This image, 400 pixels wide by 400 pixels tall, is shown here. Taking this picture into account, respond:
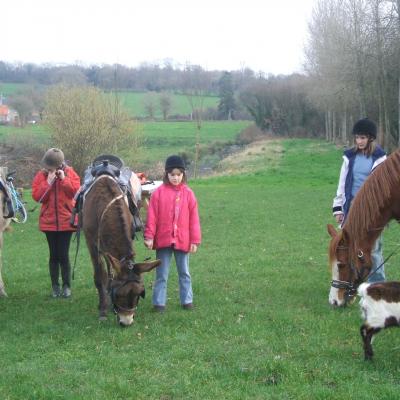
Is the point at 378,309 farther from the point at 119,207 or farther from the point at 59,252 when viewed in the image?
the point at 59,252

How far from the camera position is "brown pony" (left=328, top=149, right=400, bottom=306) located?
211 inches

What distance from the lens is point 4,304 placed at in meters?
7.14

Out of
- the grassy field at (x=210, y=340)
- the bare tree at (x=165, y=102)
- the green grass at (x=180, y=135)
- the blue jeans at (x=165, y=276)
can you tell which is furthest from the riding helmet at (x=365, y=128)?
the bare tree at (x=165, y=102)

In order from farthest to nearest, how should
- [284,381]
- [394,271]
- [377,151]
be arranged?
[394,271]
[377,151]
[284,381]

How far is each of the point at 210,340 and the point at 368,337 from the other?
1.55m

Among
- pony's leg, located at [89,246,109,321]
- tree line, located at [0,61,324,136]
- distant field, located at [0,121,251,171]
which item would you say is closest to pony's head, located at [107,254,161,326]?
pony's leg, located at [89,246,109,321]

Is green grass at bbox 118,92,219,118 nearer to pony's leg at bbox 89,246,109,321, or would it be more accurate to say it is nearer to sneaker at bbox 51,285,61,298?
sneaker at bbox 51,285,61,298

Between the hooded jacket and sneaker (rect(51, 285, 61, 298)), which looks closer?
the hooded jacket

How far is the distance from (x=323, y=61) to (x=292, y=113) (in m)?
17.8

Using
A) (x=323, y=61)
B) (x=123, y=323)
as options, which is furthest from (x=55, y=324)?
(x=323, y=61)

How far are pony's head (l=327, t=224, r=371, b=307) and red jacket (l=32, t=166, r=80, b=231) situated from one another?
3420mm

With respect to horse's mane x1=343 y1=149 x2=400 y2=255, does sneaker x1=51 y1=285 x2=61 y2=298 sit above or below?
below

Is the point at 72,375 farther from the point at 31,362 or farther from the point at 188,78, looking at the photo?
the point at 188,78

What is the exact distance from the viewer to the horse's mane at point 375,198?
533cm
